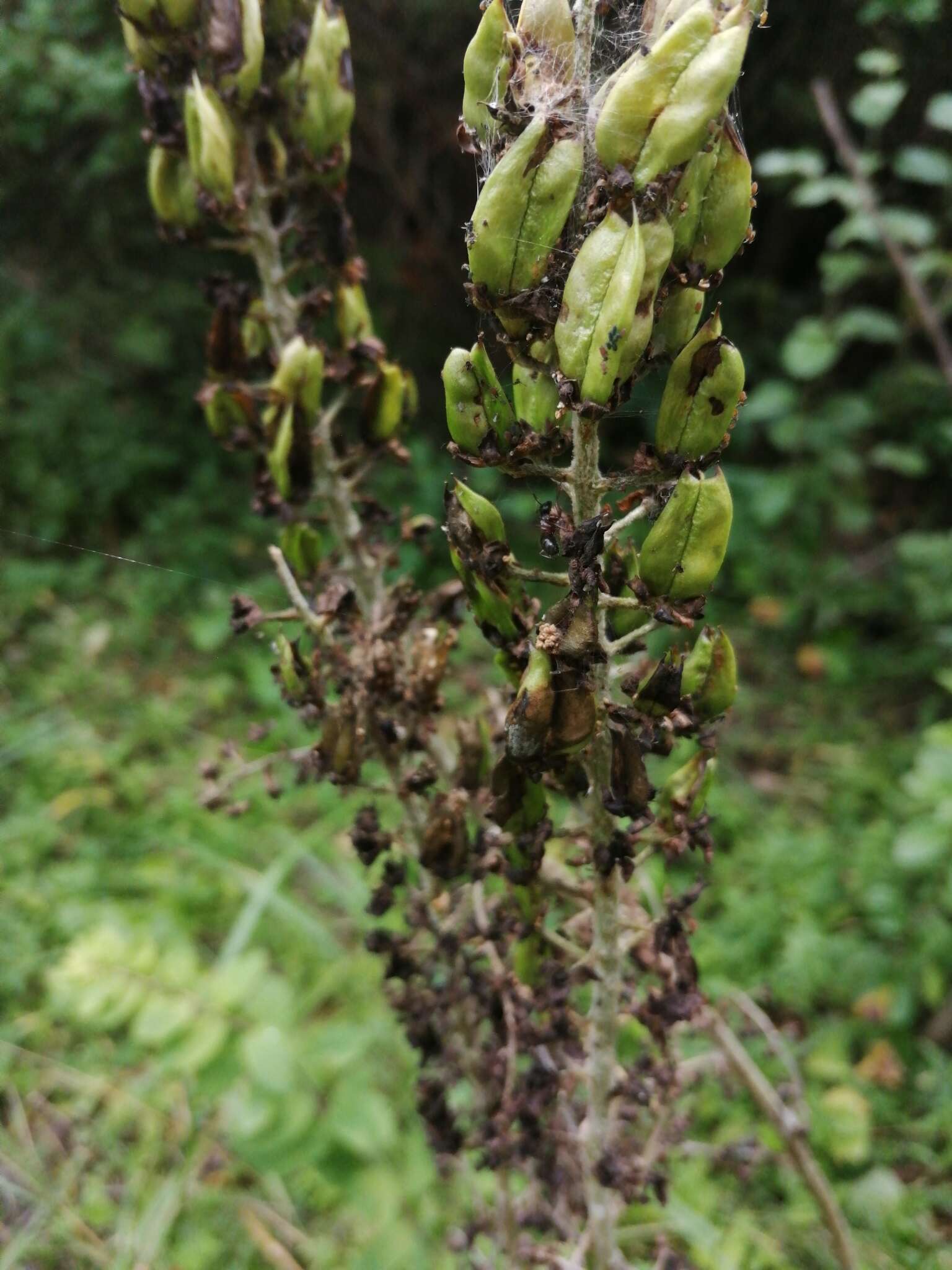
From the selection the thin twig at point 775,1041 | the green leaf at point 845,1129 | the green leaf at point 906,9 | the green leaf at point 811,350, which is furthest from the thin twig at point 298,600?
the green leaf at point 906,9

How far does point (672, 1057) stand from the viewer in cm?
84

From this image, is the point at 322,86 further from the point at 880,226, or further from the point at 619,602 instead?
the point at 880,226

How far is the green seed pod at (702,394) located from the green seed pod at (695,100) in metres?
0.09

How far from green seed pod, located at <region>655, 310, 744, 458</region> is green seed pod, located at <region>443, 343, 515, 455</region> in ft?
0.32

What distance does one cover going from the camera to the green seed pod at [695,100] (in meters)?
0.44

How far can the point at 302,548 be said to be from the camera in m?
0.85

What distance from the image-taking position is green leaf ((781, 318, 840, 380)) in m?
2.25

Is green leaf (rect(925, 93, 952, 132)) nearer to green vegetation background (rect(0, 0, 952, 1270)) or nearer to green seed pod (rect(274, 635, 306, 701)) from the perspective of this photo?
green vegetation background (rect(0, 0, 952, 1270))

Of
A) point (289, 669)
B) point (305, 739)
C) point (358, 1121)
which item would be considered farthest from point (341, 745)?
point (305, 739)

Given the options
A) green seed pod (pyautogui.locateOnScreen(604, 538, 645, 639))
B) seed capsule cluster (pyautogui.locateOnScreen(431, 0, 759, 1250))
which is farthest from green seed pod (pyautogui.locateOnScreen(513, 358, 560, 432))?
green seed pod (pyautogui.locateOnScreen(604, 538, 645, 639))

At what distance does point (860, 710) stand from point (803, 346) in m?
1.05

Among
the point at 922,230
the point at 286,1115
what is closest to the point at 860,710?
the point at 922,230

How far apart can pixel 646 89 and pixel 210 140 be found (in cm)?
47

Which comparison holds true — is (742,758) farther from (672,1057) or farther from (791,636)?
(672,1057)
